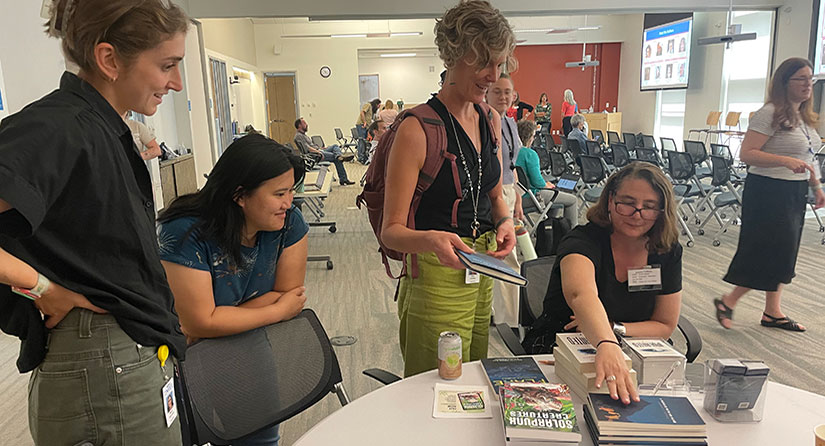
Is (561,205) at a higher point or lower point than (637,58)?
lower

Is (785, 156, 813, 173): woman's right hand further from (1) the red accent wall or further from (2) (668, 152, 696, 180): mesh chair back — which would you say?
(1) the red accent wall

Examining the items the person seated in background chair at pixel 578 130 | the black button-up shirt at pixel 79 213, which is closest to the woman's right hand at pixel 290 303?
the black button-up shirt at pixel 79 213

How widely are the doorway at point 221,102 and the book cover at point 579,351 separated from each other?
34.7 feet

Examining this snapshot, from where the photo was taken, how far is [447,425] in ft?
4.20

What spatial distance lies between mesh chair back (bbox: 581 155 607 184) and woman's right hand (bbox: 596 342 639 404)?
5.26 metres

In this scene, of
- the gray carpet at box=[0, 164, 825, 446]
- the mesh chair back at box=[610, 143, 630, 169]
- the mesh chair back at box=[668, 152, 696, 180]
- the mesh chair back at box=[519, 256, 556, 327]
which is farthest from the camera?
the mesh chair back at box=[610, 143, 630, 169]

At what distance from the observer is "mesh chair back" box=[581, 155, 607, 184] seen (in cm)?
632

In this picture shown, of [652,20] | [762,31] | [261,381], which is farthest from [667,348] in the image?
[652,20]

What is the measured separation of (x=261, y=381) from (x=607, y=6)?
7.64 meters

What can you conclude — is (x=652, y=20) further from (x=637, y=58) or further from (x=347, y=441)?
(x=347, y=441)

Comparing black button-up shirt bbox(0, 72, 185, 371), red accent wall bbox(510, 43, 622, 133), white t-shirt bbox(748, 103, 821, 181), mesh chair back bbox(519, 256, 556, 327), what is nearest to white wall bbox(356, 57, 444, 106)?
red accent wall bbox(510, 43, 622, 133)

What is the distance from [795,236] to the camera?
323 cm

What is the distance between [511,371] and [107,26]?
4.06ft

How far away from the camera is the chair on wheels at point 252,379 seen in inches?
57.0
